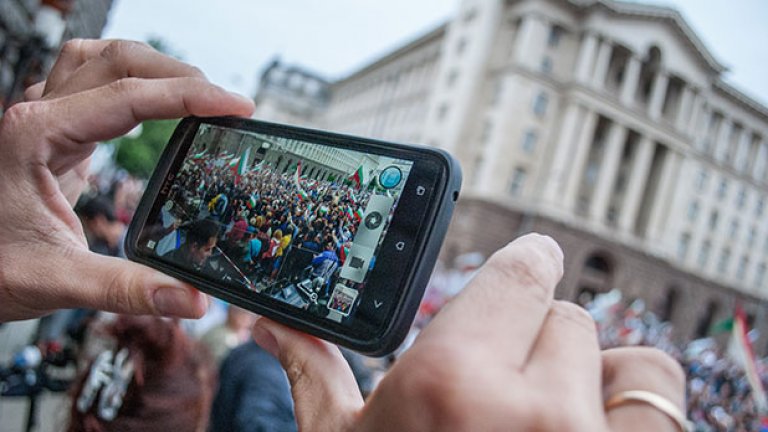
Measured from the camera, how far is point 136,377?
2.13m

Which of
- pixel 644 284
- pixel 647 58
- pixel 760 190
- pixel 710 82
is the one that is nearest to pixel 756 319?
pixel 760 190

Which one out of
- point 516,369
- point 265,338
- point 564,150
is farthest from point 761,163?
point 516,369

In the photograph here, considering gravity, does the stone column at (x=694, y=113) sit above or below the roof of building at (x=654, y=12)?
below

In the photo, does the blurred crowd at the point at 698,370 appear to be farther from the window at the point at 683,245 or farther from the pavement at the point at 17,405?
the window at the point at 683,245

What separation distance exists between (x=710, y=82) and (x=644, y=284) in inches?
556

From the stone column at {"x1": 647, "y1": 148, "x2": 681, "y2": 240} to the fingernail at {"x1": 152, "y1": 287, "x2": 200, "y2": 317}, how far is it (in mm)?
35748

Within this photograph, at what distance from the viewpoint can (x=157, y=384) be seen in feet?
7.13

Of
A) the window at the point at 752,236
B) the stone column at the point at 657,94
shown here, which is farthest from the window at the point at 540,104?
the window at the point at 752,236

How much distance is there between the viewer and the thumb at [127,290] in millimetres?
1257

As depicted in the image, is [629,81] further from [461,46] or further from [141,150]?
[141,150]

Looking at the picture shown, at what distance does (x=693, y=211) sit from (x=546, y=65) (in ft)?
49.8

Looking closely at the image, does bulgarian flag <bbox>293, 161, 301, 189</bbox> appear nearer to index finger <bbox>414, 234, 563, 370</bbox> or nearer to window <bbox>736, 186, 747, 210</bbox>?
index finger <bbox>414, 234, 563, 370</bbox>

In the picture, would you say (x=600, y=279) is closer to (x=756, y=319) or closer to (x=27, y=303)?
(x=756, y=319)

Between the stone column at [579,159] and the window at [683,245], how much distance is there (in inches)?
419
